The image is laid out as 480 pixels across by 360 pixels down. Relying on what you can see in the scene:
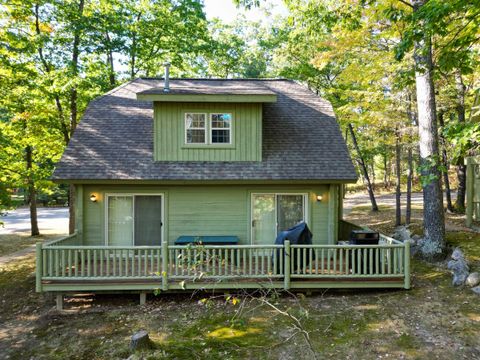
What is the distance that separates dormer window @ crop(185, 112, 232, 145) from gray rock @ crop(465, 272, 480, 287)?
7096 millimetres

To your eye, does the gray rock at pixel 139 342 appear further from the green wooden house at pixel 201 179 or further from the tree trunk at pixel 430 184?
the tree trunk at pixel 430 184

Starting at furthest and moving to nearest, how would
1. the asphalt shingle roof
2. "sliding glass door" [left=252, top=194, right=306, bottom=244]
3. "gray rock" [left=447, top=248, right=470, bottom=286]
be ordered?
"sliding glass door" [left=252, top=194, right=306, bottom=244] → the asphalt shingle roof → "gray rock" [left=447, top=248, right=470, bottom=286]

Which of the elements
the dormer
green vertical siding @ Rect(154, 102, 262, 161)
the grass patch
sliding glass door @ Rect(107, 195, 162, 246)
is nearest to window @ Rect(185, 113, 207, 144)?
the dormer

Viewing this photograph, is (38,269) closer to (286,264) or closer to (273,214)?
(286,264)

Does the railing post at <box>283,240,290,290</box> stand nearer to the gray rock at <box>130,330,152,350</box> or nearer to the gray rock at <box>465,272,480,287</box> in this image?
the gray rock at <box>130,330,152,350</box>

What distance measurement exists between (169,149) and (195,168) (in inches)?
41.6

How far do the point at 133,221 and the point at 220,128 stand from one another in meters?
3.82

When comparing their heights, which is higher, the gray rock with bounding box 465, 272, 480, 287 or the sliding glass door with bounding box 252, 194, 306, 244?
the sliding glass door with bounding box 252, 194, 306, 244

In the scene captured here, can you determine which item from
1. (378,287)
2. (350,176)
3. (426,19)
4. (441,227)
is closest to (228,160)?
(350,176)

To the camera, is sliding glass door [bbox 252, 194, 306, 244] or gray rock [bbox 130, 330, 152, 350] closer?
gray rock [bbox 130, 330, 152, 350]

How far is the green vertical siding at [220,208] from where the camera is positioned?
30.6 ft

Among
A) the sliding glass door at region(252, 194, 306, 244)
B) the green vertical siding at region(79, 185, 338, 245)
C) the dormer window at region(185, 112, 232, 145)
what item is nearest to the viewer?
the green vertical siding at region(79, 185, 338, 245)

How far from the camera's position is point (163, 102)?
9.48m

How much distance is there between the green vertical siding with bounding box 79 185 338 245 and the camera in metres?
9.32
